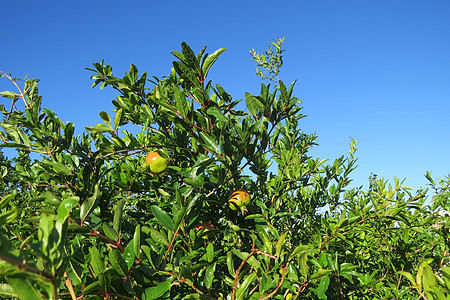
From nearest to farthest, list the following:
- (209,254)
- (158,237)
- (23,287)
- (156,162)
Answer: (23,287), (158,237), (209,254), (156,162)

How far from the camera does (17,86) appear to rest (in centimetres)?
208

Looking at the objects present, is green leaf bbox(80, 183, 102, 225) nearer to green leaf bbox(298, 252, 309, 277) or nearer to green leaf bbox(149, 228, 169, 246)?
green leaf bbox(149, 228, 169, 246)

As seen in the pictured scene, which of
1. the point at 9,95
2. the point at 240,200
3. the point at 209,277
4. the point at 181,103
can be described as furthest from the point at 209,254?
the point at 9,95

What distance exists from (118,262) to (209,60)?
1163mm

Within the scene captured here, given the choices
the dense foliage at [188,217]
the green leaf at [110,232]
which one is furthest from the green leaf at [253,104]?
the green leaf at [110,232]

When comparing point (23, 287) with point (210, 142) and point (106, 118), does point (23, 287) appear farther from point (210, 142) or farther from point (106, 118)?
point (106, 118)

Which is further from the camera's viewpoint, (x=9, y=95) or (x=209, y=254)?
(x=9, y=95)

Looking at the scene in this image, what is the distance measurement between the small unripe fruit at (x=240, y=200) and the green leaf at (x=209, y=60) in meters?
0.89

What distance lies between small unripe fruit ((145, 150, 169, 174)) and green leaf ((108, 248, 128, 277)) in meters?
1.09

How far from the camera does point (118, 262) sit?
4.12ft

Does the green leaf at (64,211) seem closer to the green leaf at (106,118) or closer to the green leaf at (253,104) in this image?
the green leaf at (253,104)

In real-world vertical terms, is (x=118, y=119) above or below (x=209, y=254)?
above

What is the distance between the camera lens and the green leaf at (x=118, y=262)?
1237mm

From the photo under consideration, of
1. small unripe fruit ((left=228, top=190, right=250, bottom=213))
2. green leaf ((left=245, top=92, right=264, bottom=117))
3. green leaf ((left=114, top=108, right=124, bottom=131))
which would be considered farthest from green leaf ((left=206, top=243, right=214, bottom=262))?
green leaf ((left=114, top=108, right=124, bottom=131))
